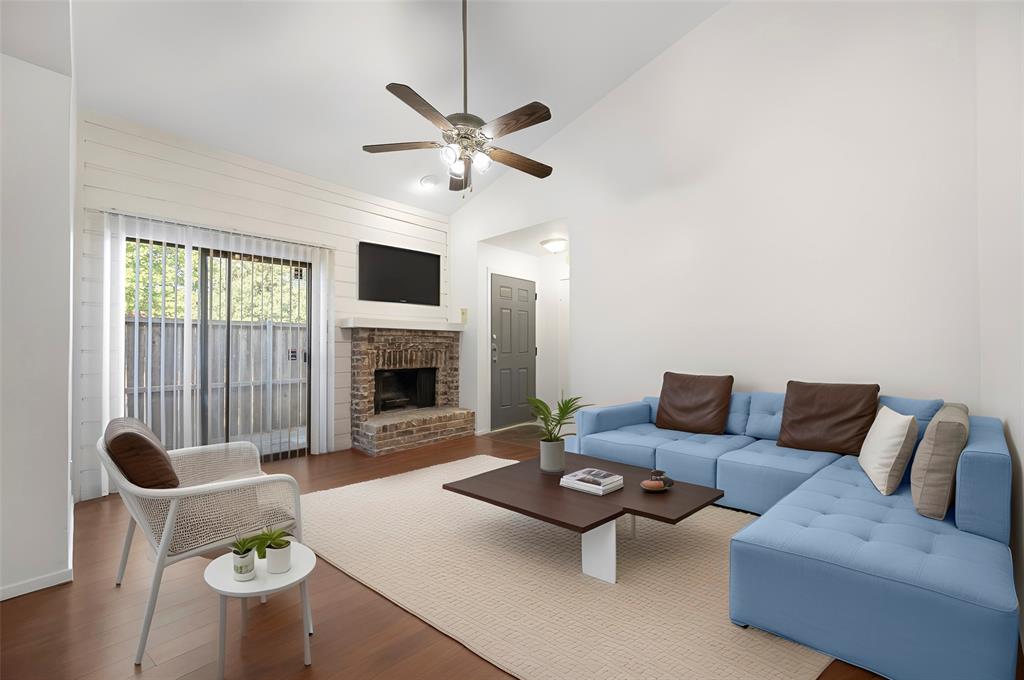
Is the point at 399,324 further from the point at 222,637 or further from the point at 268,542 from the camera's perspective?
the point at 222,637

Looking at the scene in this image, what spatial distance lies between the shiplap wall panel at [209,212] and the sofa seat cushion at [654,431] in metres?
3.06

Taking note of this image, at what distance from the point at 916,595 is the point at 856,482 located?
115 cm

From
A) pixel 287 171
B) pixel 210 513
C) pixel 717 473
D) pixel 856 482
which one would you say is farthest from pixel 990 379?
pixel 287 171

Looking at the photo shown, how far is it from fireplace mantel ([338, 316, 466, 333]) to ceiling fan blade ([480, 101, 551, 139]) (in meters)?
2.70

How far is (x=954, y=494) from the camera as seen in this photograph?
2.18m

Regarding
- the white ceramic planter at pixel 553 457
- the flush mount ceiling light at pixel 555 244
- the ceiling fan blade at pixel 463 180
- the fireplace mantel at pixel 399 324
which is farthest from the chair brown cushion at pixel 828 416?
the fireplace mantel at pixel 399 324

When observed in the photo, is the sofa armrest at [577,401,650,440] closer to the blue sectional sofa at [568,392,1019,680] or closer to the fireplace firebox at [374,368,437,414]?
the blue sectional sofa at [568,392,1019,680]

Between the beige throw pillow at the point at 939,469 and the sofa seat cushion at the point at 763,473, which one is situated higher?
the beige throw pillow at the point at 939,469

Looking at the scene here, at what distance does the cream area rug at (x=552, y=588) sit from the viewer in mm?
1794

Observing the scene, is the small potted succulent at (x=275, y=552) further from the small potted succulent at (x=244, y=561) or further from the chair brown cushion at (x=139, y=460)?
the chair brown cushion at (x=139, y=460)

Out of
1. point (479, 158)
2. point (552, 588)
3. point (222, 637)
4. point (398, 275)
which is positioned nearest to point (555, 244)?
point (398, 275)

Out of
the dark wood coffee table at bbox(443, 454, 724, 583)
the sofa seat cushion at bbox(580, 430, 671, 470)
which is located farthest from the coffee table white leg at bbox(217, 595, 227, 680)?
the sofa seat cushion at bbox(580, 430, 671, 470)

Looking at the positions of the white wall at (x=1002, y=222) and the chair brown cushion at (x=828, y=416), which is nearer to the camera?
the white wall at (x=1002, y=222)

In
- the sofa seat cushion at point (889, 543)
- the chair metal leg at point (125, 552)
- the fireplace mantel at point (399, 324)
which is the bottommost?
the chair metal leg at point (125, 552)
